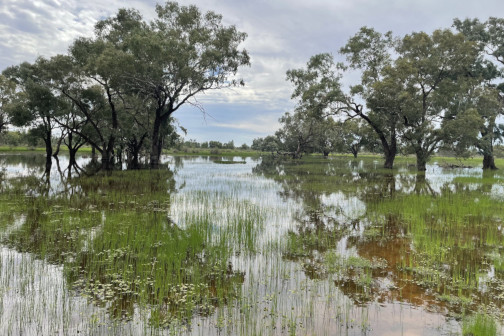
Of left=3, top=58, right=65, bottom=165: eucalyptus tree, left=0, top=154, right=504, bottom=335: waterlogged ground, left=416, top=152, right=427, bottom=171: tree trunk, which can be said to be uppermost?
left=3, top=58, right=65, bottom=165: eucalyptus tree

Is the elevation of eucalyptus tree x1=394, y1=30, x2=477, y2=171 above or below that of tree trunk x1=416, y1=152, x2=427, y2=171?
above

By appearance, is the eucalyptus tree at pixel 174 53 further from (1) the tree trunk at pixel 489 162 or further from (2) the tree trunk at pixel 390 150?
(1) the tree trunk at pixel 489 162

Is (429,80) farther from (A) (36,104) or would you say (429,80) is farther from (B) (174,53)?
(A) (36,104)

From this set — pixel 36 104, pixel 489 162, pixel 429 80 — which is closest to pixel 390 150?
pixel 429 80

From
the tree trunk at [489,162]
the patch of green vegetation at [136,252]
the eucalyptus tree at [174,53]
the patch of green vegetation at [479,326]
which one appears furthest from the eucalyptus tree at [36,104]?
the tree trunk at [489,162]

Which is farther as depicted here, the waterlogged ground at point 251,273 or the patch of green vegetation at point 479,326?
the waterlogged ground at point 251,273

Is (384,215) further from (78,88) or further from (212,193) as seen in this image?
(78,88)

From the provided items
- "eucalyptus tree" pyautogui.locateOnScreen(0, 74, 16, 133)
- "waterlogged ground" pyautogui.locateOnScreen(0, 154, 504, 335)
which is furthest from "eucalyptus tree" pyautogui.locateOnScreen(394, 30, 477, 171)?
"eucalyptus tree" pyautogui.locateOnScreen(0, 74, 16, 133)

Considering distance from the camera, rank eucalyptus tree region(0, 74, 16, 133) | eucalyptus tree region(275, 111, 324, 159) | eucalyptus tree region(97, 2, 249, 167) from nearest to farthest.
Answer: eucalyptus tree region(97, 2, 249, 167), eucalyptus tree region(0, 74, 16, 133), eucalyptus tree region(275, 111, 324, 159)

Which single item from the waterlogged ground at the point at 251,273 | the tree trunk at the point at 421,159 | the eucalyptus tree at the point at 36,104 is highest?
the eucalyptus tree at the point at 36,104

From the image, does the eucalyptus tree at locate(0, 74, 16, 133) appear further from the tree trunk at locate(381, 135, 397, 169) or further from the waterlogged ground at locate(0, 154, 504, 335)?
the tree trunk at locate(381, 135, 397, 169)

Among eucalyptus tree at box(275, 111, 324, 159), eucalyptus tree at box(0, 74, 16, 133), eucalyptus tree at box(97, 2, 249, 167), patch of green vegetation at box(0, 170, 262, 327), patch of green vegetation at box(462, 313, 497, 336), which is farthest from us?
eucalyptus tree at box(275, 111, 324, 159)

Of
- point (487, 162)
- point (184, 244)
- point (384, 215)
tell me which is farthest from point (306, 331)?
point (487, 162)

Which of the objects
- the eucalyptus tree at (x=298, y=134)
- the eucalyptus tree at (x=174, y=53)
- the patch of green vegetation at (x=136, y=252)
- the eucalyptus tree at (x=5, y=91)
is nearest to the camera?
the patch of green vegetation at (x=136, y=252)
